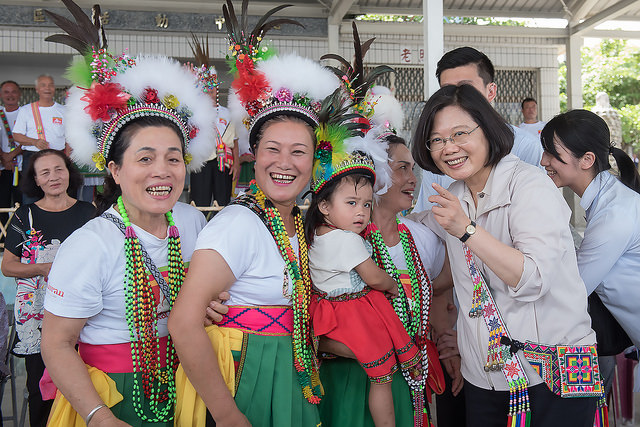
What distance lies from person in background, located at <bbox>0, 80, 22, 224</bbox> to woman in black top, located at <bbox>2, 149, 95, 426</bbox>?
354 centimetres

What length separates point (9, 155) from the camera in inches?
278

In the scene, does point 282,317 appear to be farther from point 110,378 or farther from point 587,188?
point 587,188

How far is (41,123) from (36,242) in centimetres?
358

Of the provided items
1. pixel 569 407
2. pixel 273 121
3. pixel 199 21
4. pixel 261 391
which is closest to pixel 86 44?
pixel 273 121

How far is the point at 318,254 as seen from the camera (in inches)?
93.2

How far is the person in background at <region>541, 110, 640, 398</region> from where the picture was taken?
2.46 m

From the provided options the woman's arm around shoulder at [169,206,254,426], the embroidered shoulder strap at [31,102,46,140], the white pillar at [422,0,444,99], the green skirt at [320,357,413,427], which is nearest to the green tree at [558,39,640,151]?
the white pillar at [422,0,444,99]

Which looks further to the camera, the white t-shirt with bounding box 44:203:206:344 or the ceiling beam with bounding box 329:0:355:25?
the ceiling beam with bounding box 329:0:355:25

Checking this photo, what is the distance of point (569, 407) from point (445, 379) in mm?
901

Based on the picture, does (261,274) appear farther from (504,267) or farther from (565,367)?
(565,367)

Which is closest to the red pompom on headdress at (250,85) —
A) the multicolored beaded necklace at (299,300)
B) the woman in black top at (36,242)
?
the multicolored beaded necklace at (299,300)

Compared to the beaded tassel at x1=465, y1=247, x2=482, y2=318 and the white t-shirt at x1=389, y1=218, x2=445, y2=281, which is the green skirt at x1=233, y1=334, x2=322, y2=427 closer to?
the beaded tassel at x1=465, y1=247, x2=482, y2=318

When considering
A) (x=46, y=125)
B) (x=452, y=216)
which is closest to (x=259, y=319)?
(x=452, y=216)

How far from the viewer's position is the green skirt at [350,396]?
7.70ft
